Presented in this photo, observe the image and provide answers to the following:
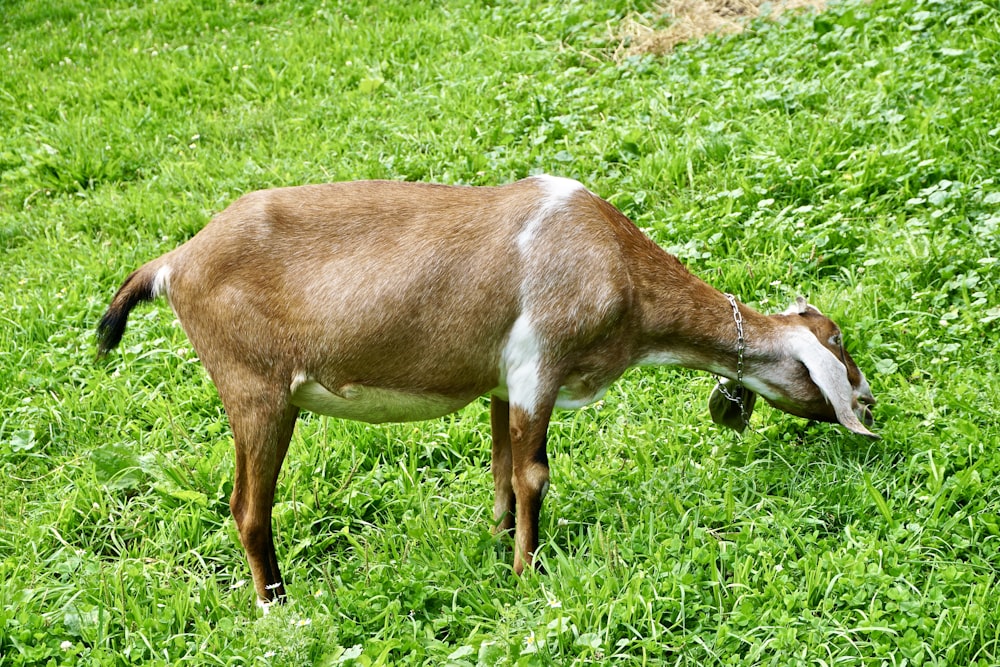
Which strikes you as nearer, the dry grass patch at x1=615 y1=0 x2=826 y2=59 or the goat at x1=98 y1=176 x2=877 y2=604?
the goat at x1=98 y1=176 x2=877 y2=604

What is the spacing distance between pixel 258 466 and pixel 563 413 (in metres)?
1.74

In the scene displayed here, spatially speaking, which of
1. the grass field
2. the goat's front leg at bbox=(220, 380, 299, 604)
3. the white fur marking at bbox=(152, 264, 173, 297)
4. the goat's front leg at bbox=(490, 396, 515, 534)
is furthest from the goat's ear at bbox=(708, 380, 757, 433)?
the white fur marking at bbox=(152, 264, 173, 297)

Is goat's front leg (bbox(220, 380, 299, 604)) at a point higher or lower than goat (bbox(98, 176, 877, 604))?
lower

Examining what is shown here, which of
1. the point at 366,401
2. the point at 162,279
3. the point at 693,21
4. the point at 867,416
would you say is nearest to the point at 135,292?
the point at 162,279

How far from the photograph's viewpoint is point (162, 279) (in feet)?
12.7

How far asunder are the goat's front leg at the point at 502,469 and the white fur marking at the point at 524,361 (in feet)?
1.44

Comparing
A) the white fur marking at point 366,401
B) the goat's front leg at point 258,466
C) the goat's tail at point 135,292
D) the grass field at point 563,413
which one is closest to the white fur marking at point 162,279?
the goat's tail at point 135,292

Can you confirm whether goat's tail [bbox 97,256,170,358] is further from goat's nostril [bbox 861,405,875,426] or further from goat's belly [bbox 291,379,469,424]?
goat's nostril [bbox 861,405,875,426]

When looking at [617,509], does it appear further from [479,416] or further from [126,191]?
[126,191]

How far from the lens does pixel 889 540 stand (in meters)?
3.81

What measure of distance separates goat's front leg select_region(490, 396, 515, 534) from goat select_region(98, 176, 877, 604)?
316 millimetres

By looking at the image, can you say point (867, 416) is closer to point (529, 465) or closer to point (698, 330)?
point (698, 330)

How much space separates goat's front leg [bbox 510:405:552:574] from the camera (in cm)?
378

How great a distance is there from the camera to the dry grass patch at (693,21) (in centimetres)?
796
